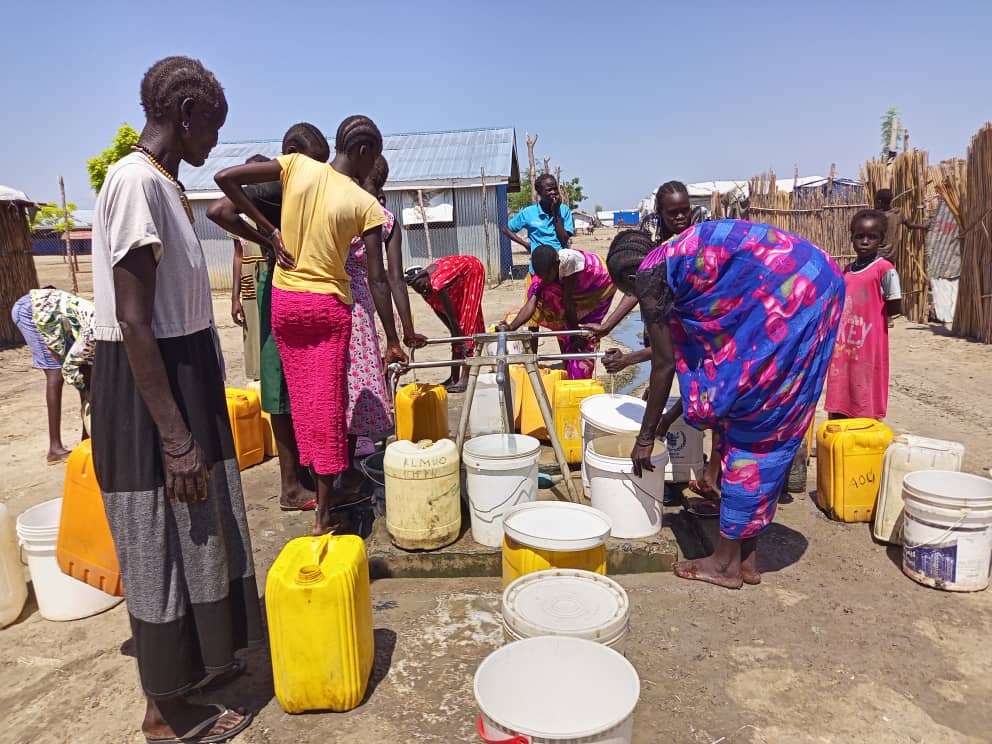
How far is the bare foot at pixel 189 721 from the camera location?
219cm

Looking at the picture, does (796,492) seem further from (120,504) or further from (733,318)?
(120,504)

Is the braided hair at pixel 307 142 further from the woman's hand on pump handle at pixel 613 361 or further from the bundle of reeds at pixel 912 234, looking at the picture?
the bundle of reeds at pixel 912 234

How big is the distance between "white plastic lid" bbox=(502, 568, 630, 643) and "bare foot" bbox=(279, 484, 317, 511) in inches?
86.8

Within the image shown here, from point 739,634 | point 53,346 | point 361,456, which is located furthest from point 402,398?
point 53,346

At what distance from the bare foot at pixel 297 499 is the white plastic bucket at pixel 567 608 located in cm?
221

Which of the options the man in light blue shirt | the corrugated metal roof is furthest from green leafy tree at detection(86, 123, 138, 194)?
the man in light blue shirt

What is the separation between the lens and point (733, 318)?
9.16ft

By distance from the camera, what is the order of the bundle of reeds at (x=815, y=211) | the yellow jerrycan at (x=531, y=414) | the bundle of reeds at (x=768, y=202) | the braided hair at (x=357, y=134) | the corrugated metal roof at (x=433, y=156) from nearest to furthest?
the braided hair at (x=357, y=134) < the yellow jerrycan at (x=531, y=414) < the bundle of reeds at (x=815, y=211) < the bundle of reeds at (x=768, y=202) < the corrugated metal roof at (x=433, y=156)

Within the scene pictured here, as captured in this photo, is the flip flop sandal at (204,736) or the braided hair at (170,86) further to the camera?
the flip flop sandal at (204,736)

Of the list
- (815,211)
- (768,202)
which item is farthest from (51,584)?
(768,202)

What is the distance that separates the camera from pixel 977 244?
8.54 meters

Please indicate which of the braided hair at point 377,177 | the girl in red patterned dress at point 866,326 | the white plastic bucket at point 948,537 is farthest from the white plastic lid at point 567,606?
the braided hair at point 377,177

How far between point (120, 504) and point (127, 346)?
498 mm

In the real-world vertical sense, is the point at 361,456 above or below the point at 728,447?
below
